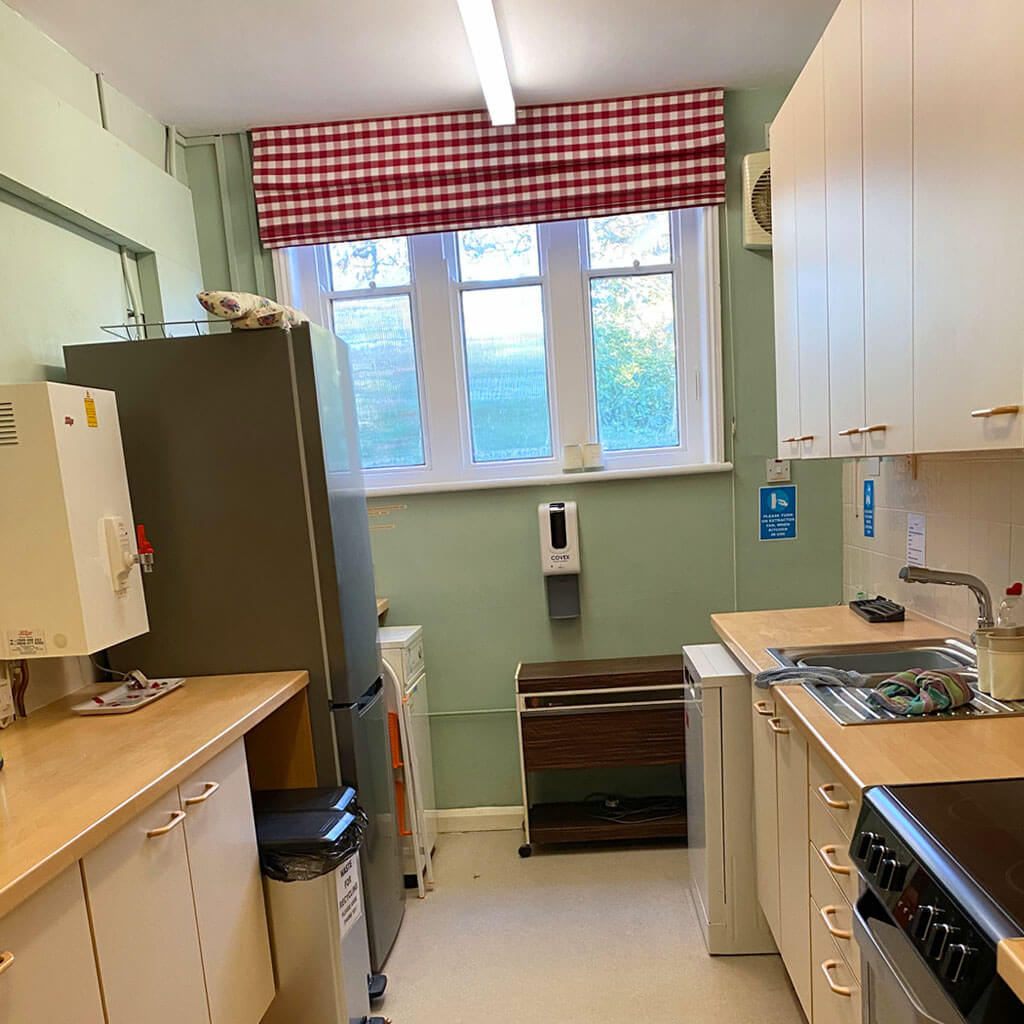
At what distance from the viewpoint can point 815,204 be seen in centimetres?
183

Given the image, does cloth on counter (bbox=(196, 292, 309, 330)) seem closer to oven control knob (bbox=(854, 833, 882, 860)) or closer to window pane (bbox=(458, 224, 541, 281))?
window pane (bbox=(458, 224, 541, 281))

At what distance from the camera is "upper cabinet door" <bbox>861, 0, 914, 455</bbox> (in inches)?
53.1

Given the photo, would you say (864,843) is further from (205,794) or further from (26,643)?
(26,643)

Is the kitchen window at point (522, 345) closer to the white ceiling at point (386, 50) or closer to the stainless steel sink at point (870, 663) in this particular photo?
the white ceiling at point (386, 50)

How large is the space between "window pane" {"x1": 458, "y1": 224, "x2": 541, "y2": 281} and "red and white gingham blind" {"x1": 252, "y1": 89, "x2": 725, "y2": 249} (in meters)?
0.17

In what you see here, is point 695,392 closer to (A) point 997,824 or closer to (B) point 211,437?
(B) point 211,437

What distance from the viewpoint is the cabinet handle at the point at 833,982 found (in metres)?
1.31

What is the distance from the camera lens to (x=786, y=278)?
84.0 inches

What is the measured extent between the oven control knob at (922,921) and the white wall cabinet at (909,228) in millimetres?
672

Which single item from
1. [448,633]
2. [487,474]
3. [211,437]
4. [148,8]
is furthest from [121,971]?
[148,8]

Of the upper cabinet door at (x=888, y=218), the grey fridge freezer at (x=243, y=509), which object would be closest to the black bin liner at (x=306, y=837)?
the grey fridge freezer at (x=243, y=509)

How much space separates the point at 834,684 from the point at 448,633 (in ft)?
5.49

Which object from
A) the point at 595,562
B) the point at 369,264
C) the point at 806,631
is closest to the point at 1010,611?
the point at 806,631

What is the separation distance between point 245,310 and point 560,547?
4.87ft
